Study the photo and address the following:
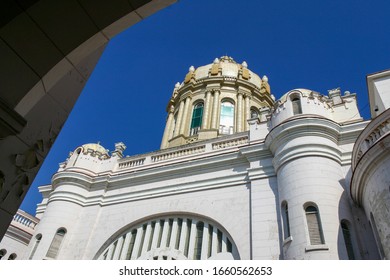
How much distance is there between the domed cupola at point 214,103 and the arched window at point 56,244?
39.7 ft

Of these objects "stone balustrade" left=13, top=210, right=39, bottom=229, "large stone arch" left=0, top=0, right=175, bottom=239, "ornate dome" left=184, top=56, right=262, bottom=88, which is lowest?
"large stone arch" left=0, top=0, right=175, bottom=239

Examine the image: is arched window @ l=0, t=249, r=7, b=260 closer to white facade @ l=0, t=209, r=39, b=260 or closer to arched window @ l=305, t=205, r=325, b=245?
white facade @ l=0, t=209, r=39, b=260

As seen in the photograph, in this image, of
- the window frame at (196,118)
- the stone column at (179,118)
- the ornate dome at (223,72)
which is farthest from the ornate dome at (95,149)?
the ornate dome at (223,72)

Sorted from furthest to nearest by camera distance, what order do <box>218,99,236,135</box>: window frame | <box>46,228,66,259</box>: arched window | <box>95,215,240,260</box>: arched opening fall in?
<box>218,99,236,135</box>: window frame < <box>46,228,66,259</box>: arched window < <box>95,215,240,260</box>: arched opening

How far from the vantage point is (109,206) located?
1750 centimetres

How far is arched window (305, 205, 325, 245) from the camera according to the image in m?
11.0

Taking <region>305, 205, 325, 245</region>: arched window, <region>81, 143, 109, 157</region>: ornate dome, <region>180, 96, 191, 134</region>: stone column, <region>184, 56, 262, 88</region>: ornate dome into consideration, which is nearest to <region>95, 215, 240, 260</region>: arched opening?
<region>305, 205, 325, 245</region>: arched window

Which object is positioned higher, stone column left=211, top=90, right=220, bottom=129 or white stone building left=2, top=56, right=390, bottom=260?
stone column left=211, top=90, right=220, bottom=129

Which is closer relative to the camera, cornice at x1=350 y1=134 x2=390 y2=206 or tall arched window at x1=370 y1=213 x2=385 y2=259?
cornice at x1=350 y1=134 x2=390 y2=206

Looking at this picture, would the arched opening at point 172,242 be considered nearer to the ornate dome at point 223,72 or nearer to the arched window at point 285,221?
the arched window at point 285,221

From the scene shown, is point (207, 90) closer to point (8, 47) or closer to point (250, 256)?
point (250, 256)

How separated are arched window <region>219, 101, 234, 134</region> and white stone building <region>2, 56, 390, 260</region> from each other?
9089 millimetres

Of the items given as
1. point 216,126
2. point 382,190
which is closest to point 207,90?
Answer: point 216,126

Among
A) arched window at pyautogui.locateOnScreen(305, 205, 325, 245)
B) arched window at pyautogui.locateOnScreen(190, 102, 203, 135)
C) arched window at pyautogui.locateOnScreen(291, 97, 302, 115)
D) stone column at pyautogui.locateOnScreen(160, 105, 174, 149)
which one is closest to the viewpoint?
arched window at pyautogui.locateOnScreen(305, 205, 325, 245)
